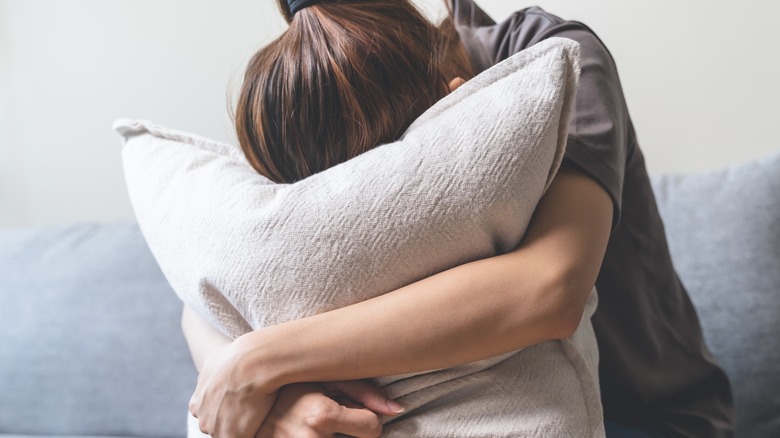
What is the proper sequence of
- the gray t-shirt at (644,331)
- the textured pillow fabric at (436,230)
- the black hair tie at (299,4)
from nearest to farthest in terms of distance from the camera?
the textured pillow fabric at (436,230) < the black hair tie at (299,4) < the gray t-shirt at (644,331)

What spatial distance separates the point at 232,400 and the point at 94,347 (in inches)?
27.1

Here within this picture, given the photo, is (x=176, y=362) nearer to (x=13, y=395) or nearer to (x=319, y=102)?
(x=13, y=395)

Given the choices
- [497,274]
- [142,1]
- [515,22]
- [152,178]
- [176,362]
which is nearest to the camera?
[497,274]

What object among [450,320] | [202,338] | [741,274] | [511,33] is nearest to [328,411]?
[450,320]

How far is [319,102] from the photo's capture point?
69 centimetres

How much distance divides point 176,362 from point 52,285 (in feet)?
0.97

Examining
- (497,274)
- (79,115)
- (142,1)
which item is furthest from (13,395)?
(497,274)

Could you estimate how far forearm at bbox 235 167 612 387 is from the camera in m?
0.61

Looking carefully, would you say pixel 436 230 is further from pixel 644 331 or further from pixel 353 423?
pixel 644 331

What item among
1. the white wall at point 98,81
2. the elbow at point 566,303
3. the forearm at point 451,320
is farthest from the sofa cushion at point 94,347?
the elbow at point 566,303

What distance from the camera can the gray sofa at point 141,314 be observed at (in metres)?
1.02

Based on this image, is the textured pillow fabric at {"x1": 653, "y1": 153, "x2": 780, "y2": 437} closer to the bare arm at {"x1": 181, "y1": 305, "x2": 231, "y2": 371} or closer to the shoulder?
the shoulder

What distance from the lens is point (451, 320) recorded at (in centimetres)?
61

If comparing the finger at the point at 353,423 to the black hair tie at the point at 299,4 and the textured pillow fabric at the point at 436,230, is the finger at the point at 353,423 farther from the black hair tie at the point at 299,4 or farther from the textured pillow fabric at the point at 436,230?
the black hair tie at the point at 299,4
